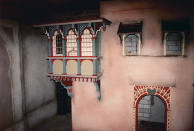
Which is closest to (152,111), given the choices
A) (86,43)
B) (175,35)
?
(175,35)

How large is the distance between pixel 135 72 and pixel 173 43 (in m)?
1.84

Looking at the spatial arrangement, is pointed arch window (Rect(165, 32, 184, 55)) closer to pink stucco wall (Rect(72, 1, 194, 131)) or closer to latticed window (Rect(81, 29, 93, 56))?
pink stucco wall (Rect(72, 1, 194, 131))

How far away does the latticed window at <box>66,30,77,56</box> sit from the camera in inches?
256

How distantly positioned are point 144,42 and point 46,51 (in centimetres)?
570

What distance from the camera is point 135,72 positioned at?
634cm

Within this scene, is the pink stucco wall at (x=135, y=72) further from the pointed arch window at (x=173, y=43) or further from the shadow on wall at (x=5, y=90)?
the shadow on wall at (x=5, y=90)

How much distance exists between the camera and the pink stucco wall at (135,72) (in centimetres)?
590

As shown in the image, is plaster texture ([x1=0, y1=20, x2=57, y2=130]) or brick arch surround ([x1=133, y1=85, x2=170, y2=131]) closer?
brick arch surround ([x1=133, y1=85, x2=170, y2=131])

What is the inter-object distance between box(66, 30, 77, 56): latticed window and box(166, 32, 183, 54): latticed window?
11.9 ft

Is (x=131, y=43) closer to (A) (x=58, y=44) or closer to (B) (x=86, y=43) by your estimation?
(B) (x=86, y=43)

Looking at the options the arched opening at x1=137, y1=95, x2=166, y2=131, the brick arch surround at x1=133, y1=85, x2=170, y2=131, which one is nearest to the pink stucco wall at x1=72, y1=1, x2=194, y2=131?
the brick arch surround at x1=133, y1=85, x2=170, y2=131

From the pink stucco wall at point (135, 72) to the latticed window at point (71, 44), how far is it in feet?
3.88

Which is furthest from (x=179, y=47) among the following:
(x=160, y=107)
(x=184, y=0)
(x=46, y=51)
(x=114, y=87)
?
(x=46, y=51)

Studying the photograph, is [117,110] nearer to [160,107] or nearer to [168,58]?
[168,58]
